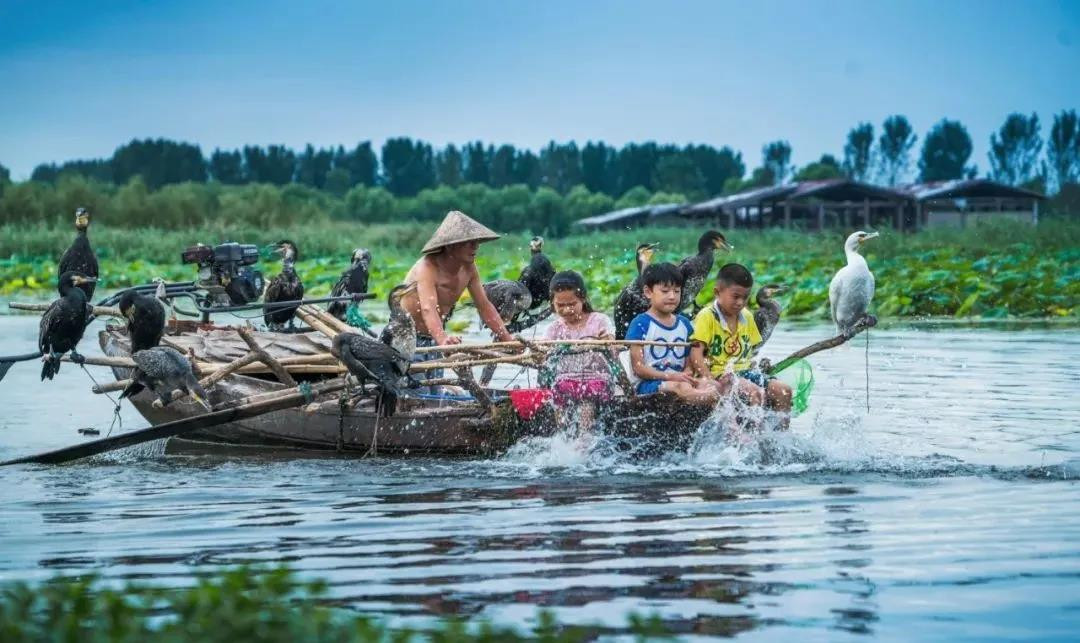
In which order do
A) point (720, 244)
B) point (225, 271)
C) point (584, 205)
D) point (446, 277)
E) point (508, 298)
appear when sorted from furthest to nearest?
point (584, 205)
point (720, 244)
point (508, 298)
point (225, 271)
point (446, 277)

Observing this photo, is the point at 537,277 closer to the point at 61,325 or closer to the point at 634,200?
the point at 61,325

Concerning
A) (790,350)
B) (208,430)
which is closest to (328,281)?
(790,350)

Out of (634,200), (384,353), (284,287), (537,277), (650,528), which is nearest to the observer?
(650,528)

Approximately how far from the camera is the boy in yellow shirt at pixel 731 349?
845 cm

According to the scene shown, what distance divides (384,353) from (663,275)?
143 centimetres

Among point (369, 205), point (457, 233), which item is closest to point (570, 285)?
point (457, 233)

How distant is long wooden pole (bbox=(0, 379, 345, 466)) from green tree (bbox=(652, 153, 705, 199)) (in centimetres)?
7827

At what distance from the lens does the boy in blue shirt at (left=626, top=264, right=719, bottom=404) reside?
328 inches

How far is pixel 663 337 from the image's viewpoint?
8.43m

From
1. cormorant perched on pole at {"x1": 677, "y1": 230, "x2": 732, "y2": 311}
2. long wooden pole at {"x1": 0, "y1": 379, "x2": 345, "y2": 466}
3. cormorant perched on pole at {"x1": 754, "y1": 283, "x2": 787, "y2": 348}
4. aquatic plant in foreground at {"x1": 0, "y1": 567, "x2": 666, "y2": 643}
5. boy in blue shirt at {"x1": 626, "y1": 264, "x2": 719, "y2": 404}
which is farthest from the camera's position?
cormorant perched on pole at {"x1": 677, "y1": 230, "x2": 732, "y2": 311}

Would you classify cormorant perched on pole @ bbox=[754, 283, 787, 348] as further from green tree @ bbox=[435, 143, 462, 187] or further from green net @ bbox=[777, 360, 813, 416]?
green tree @ bbox=[435, 143, 462, 187]

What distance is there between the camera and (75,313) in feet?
31.0

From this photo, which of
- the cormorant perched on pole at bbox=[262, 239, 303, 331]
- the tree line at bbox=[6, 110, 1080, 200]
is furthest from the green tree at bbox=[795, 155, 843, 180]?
the cormorant perched on pole at bbox=[262, 239, 303, 331]

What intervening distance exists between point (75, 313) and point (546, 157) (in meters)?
85.8
